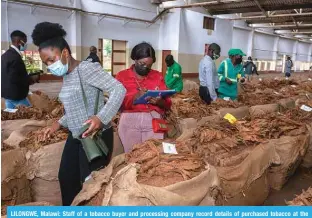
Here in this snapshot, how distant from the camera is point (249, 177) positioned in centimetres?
256

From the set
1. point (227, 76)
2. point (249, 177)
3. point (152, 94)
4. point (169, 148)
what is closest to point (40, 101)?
point (152, 94)

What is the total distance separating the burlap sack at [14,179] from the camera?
2389 millimetres

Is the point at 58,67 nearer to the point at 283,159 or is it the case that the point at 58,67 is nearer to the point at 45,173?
the point at 45,173

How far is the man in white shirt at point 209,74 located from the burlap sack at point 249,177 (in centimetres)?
177

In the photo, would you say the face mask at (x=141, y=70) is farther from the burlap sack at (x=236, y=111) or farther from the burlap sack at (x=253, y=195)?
the burlap sack at (x=236, y=111)

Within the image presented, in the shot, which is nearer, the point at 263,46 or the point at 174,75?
the point at 174,75

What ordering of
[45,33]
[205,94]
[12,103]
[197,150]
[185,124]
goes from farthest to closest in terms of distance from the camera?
1. [205,94]
2. [185,124]
3. [12,103]
4. [197,150]
5. [45,33]

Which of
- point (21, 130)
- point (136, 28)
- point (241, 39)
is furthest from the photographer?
point (241, 39)

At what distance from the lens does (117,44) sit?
44.4ft

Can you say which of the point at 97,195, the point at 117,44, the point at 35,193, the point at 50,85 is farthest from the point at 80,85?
the point at 117,44

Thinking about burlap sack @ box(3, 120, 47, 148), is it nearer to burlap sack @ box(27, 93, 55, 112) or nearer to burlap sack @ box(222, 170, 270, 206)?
burlap sack @ box(27, 93, 55, 112)

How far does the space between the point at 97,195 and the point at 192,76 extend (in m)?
15.1

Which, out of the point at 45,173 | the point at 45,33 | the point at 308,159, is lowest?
the point at 308,159

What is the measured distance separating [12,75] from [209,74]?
268 centimetres
